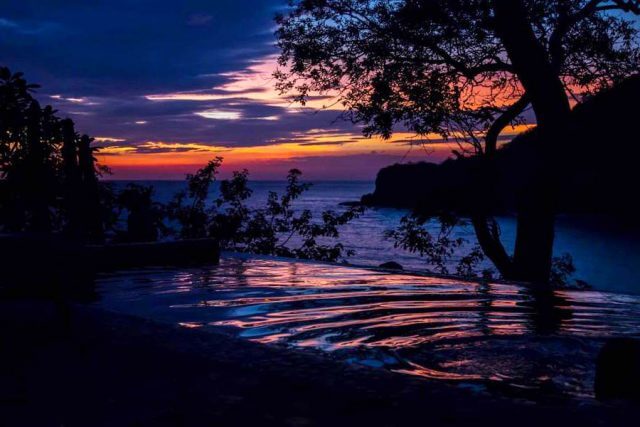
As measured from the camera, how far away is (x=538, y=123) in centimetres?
1073

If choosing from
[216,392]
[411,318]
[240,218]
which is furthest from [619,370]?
[240,218]

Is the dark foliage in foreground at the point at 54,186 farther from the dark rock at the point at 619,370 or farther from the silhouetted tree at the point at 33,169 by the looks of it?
the dark rock at the point at 619,370

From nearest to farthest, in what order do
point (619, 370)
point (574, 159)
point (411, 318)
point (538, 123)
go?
point (619, 370) → point (411, 318) → point (538, 123) → point (574, 159)

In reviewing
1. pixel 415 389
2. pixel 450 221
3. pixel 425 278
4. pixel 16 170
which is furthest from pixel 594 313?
pixel 16 170

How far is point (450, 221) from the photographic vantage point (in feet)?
A: 42.0

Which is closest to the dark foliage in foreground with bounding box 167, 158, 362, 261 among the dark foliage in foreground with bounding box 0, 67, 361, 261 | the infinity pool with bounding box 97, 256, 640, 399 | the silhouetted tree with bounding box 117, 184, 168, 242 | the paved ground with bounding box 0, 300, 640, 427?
the dark foliage in foreground with bounding box 0, 67, 361, 261

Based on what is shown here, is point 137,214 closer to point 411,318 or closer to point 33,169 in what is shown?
point 33,169

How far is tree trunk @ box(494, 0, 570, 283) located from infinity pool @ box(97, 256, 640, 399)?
12.6ft

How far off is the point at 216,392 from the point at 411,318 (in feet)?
9.60

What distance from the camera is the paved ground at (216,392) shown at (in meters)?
2.08

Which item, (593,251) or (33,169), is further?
(593,251)

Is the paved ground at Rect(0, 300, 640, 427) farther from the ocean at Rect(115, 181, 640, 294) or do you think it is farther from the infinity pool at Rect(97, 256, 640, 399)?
the ocean at Rect(115, 181, 640, 294)

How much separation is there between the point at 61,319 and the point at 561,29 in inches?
397

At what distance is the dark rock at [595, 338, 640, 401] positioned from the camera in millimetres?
2410
